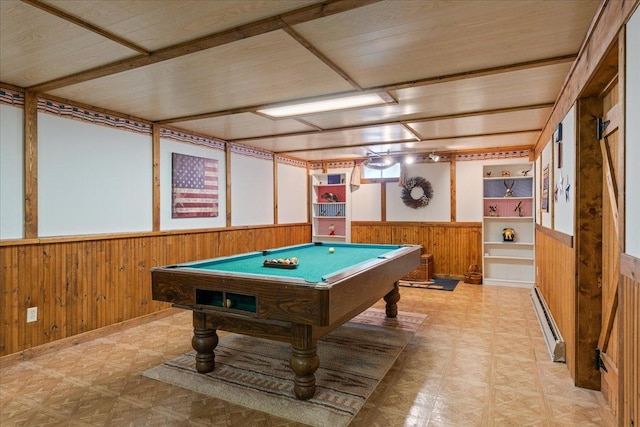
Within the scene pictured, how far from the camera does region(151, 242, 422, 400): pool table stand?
2.25m

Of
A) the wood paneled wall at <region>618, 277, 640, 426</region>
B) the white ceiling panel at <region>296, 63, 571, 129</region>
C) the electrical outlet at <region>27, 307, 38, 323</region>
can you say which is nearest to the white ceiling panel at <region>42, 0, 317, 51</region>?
the white ceiling panel at <region>296, 63, 571, 129</region>

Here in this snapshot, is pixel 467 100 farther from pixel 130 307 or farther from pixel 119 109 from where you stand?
pixel 130 307

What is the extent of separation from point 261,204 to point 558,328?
185 inches

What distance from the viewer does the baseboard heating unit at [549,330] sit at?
10.2 feet

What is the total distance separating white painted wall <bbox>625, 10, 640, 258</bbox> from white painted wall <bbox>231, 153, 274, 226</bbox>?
16.5 feet

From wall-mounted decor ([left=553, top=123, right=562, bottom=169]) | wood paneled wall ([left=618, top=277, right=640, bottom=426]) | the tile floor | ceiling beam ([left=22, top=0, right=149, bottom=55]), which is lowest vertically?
the tile floor

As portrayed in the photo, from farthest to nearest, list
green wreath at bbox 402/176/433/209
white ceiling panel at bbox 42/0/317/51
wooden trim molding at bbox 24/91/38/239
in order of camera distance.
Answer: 1. green wreath at bbox 402/176/433/209
2. wooden trim molding at bbox 24/91/38/239
3. white ceiling panel at bbox 42/0/317/51

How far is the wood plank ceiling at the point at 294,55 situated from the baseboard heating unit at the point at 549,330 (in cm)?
225

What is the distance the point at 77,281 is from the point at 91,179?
1.06 metres

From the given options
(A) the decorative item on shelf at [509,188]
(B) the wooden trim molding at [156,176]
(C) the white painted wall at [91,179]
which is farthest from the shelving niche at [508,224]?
(C) the white painted wall at [91,179]

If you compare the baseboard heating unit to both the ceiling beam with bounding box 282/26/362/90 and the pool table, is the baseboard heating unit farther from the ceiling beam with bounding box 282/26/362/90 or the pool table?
the ceiling beam with bounding box 282/26/362/90

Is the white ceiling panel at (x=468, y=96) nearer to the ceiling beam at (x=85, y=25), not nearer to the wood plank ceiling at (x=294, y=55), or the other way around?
the wood plank ceiling at (x=294, y=55)

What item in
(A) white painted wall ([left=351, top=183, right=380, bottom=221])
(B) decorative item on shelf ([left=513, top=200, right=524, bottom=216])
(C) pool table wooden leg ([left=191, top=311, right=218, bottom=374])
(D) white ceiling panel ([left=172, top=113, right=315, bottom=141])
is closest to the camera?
(C) pool table wooden leg ([left=191, top=311, right=218, bottom=374])

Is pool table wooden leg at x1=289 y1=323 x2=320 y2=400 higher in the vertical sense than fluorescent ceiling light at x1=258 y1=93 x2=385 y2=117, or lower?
lower
